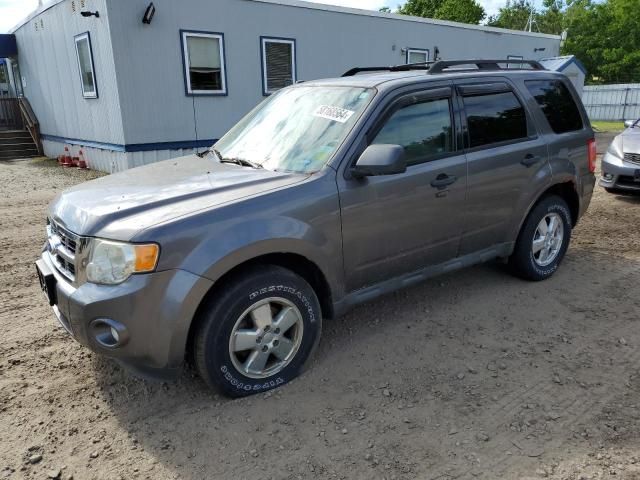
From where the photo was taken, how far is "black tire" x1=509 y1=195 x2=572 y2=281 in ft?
14.8

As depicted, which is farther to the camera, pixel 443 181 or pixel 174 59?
pixel 174 59

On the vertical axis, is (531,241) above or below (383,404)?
above

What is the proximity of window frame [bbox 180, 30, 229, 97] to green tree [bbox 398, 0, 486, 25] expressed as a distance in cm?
3811

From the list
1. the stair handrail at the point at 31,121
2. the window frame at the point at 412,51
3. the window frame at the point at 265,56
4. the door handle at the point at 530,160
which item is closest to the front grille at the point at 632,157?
the door handle at the point at 530,160

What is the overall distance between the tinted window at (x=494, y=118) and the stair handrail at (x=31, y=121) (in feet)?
52.1

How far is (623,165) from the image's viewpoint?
7711mm

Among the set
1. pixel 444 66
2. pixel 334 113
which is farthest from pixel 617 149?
pixel 334 113

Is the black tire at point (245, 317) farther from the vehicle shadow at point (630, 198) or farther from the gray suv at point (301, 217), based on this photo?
the vehicle shadow at point (630, 198)

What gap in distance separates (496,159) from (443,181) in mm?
653

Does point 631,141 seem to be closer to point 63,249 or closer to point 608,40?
point 63,249

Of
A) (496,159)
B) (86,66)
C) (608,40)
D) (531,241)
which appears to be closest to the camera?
(496,159)

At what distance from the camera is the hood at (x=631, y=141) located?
7.64m

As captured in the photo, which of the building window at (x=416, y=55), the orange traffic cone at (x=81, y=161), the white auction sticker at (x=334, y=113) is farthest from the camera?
the building window at (x=416, y=55)

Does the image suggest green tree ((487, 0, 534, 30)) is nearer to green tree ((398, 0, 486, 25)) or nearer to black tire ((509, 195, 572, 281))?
green tree ((398, 0, 486, 25))
